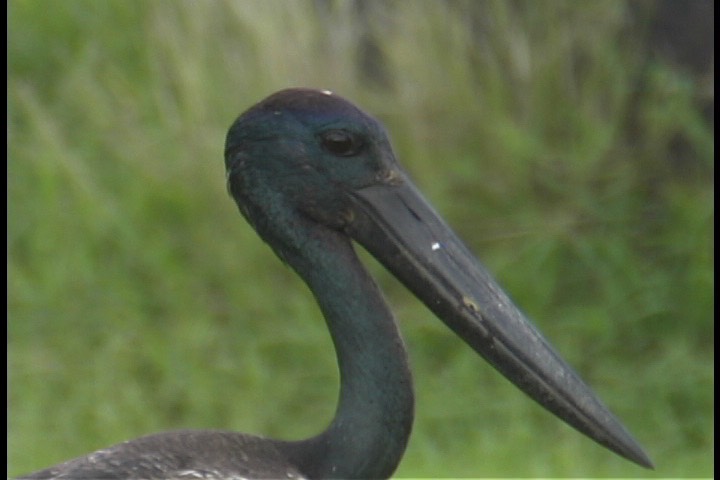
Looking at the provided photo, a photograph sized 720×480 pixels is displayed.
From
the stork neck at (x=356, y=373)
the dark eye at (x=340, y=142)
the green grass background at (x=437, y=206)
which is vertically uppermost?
the dark eye at (x=340, y=142)

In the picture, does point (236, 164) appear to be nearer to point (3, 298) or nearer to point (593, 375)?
point (593, 375)

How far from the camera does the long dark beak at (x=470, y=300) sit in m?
3.44

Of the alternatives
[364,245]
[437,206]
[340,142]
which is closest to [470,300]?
[364,245]

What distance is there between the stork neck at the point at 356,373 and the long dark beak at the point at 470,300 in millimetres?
70

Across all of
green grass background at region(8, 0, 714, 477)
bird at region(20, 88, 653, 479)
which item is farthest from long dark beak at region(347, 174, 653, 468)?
green grass background at region(8, 0, 714, 477)

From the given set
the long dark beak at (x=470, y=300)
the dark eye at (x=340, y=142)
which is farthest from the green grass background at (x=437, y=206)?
the dark eye at (x=340, y=142)

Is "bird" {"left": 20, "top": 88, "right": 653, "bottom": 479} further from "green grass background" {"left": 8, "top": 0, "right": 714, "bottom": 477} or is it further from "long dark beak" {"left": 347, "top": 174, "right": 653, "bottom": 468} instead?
"green grass background" {"left": 8, "top": 0, "right": 714, "bottom": 477}

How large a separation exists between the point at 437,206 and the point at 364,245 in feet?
8.72

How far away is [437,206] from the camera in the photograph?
241 inches

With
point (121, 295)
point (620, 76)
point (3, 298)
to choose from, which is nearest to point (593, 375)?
point (620, 76)

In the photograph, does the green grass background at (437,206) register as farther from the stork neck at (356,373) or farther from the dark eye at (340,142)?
the dark eye at (340,142)

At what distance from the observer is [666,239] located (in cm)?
612

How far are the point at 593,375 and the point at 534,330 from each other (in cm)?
245

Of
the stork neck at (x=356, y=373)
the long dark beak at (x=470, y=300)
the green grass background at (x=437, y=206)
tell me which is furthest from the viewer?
the green grass background at (x=437, y=206)
